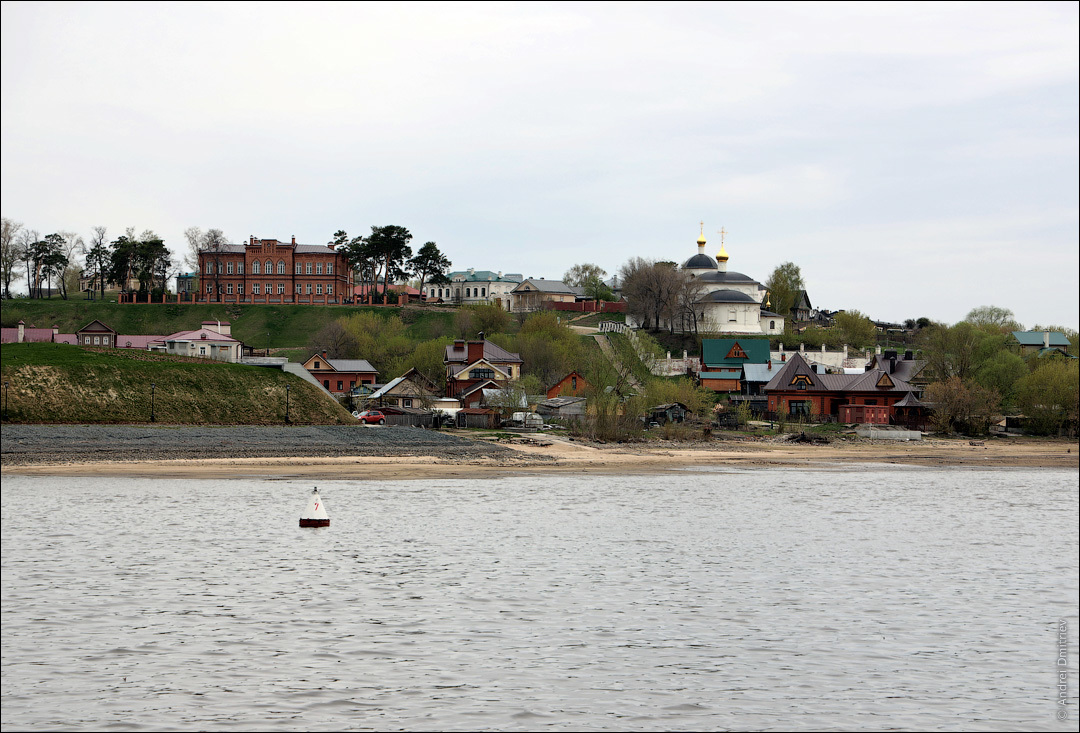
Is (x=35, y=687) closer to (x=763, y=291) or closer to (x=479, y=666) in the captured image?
(x=479, y=666)

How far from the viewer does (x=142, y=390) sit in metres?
66.4

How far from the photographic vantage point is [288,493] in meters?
40.7

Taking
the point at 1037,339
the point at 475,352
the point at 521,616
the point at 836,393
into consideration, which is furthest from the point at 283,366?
the point at 1037,339

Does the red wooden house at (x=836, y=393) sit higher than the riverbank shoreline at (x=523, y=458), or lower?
higher

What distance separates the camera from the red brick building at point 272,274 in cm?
13275

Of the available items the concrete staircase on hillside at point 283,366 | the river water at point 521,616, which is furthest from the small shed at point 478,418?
the river water at point 521,616

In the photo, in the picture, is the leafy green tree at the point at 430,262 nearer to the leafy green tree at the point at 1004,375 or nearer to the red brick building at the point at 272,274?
the red brick building at the point at 272,274

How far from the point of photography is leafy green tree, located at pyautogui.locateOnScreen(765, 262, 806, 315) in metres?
148

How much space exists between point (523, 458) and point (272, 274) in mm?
85004

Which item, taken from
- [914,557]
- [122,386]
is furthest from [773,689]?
[122,386]

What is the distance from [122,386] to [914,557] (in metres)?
53.2

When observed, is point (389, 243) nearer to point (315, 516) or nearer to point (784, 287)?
point (784, 287)

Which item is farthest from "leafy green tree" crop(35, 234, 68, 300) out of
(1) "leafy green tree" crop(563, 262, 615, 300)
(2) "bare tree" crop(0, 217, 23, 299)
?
(1) "leafy green tree" crop(563, 262, 615, 300)

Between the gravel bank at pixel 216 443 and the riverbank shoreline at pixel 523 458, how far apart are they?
0.45 feet
